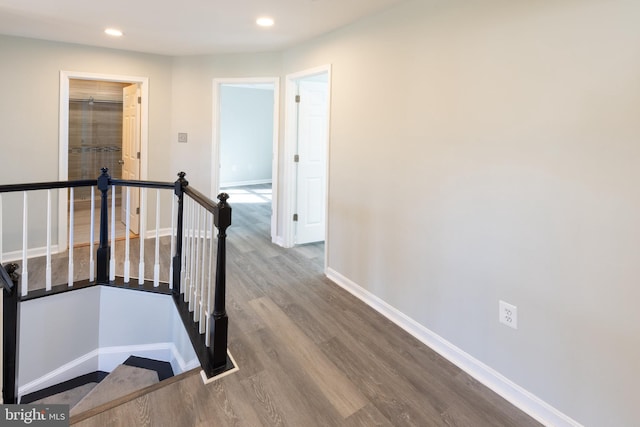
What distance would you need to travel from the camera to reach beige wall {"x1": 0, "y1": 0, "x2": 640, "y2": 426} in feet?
5.17

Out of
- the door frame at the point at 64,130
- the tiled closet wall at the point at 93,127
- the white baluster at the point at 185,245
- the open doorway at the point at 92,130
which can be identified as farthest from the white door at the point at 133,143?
the white baluster at the point at 185,245

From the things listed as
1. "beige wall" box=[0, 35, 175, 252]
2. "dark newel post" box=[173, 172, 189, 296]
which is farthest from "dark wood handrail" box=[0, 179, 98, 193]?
"beige wall" box=[0, 35, 175, 252]

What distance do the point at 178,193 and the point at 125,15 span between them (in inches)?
66.3

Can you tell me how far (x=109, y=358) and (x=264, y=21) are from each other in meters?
3.10

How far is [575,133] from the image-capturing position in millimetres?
1679

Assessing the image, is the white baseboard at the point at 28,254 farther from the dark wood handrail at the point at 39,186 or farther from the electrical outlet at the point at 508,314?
the electrical outlet at the point at 508,314

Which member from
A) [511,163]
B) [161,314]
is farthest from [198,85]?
[511,163]

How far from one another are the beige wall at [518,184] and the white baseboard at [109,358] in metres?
1.74

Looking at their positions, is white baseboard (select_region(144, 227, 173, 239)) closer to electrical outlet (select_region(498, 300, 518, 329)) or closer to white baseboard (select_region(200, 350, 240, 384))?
white baseboard (select_region(200, 350, 240, 384))

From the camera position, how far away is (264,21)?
10.6 ft

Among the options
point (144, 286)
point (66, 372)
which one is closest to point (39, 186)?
point (144, 286)

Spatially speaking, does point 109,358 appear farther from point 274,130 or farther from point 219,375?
point 274,130

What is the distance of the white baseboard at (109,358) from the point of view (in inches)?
113

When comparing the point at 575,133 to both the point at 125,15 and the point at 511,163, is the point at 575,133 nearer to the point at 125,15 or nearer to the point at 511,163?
the point at 511,163
